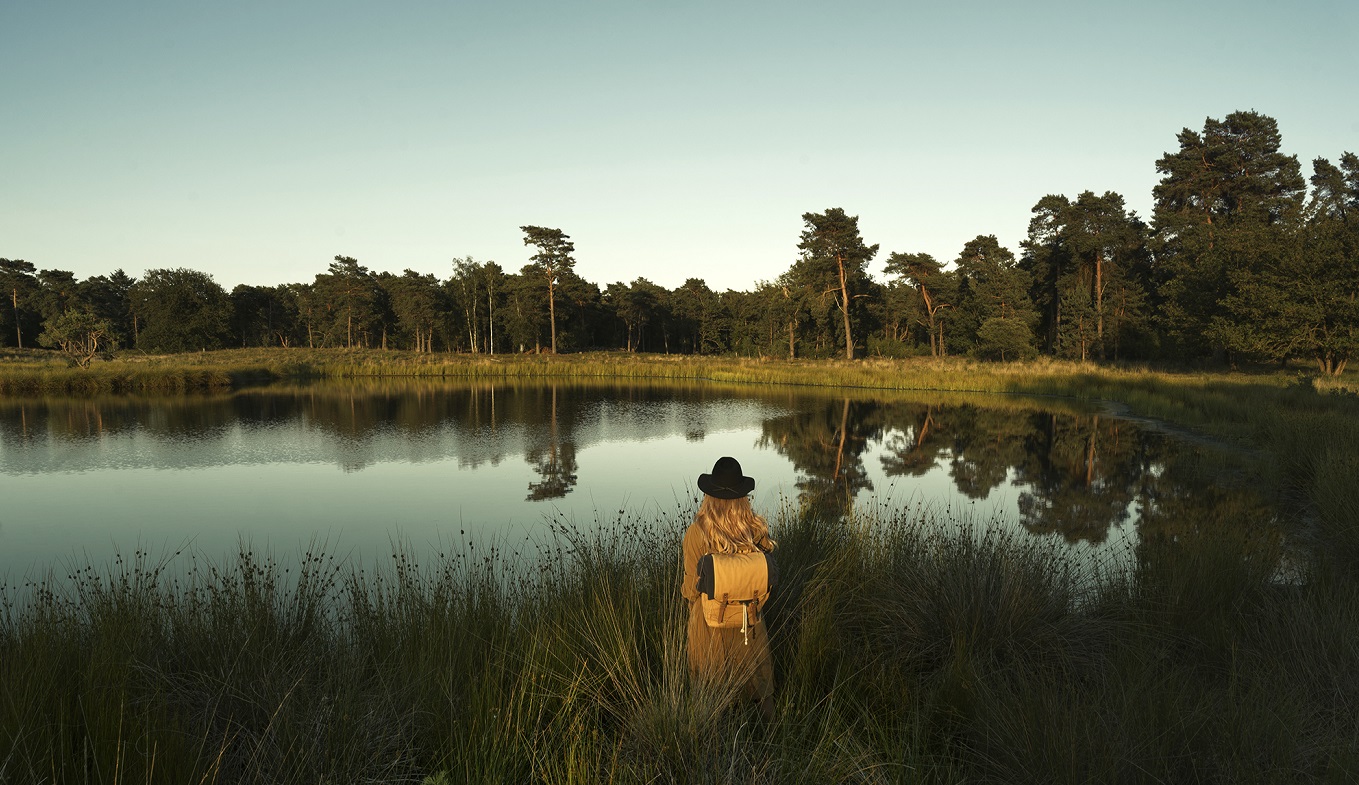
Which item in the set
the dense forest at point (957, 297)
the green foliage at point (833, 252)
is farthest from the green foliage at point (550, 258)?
the green foliage at point (833, 252)

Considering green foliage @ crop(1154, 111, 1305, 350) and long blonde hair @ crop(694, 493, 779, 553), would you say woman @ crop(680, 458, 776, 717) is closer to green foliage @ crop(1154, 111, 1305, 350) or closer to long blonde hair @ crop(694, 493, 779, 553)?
long blonde hair @ crop(694, 493, 779, 553)

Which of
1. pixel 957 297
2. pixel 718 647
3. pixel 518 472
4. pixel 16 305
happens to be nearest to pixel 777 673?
pixel 718 647

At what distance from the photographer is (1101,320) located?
149 ft

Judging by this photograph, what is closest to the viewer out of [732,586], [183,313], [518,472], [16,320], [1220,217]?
[732,586]

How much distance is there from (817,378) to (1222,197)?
30.7m

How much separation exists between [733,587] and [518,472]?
12.2 m

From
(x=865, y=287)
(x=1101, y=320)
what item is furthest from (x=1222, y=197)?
(x=865, y=287)

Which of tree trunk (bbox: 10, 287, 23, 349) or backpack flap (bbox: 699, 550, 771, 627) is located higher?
tree trunk (bbox: 10, 287, 23, 349)

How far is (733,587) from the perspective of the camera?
11.9 feet

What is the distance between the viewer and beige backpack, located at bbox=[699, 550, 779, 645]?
3600 mm

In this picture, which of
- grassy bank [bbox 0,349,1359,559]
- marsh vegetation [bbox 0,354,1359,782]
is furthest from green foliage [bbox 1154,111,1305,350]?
marsh vegetation [bbox 0,354,1359,782]

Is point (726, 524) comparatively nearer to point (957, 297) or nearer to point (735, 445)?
point (735, 445)

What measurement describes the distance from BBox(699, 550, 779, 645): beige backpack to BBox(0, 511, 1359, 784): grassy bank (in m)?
0.35

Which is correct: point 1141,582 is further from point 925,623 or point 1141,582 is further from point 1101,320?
point 1101,320
